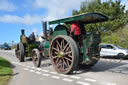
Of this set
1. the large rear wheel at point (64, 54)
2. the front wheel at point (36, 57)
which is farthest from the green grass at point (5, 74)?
Answer: the large rear wheel at point (64, 54)

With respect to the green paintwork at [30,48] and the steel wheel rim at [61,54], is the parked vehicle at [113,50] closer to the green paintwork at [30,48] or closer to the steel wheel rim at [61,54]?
the green paintwork at [30,48]

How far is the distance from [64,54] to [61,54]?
20 centimetres

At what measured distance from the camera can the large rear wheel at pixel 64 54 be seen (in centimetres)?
582

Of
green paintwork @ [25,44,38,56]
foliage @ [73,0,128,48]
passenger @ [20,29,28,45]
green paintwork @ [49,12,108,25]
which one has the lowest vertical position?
green paintwork @ [25,44,38,56]

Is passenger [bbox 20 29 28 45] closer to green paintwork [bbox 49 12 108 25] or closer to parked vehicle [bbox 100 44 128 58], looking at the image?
green paintwork [bbox 49 12 108 25]

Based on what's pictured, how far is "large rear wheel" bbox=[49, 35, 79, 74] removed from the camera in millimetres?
5820

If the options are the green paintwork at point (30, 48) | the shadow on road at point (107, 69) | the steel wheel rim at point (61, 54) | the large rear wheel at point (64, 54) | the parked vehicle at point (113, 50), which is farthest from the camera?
the parked vehicle at point (113, 50)

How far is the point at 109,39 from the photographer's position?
781 inches

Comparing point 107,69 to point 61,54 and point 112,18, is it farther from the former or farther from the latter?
point 112,18

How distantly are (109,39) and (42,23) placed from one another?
13.5 metres

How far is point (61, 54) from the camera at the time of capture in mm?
6512

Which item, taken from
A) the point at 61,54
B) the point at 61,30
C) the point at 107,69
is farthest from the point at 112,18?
the point at 61,54

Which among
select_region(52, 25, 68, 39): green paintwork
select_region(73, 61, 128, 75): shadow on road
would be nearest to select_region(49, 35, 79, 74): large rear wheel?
select_region(52, 25, 68, 39): green paintwork

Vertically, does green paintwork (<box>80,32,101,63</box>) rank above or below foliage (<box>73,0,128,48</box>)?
below
